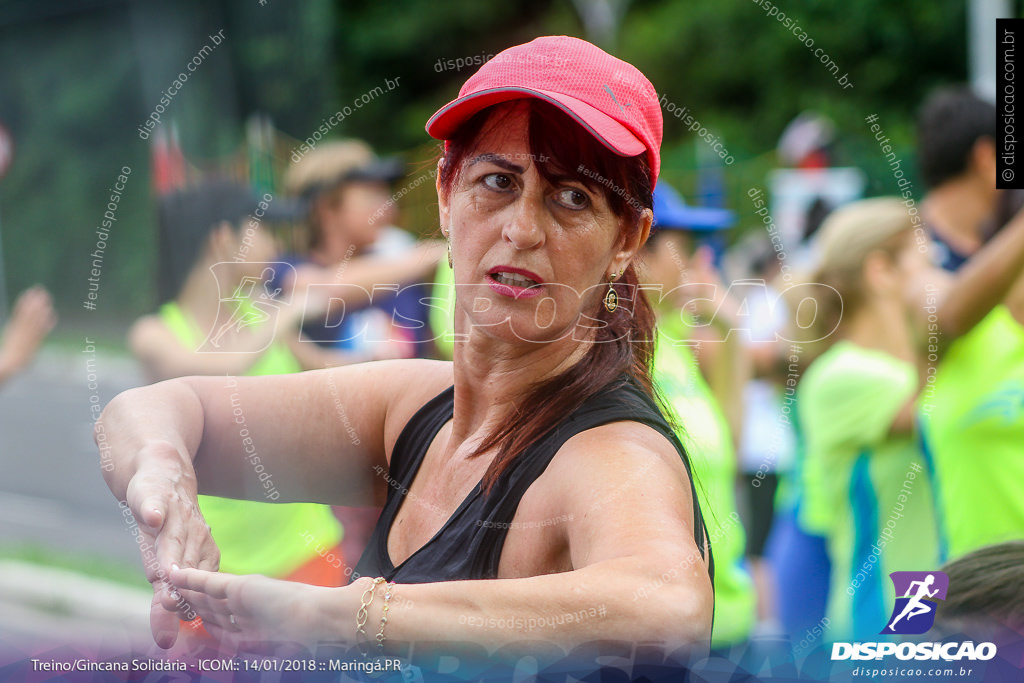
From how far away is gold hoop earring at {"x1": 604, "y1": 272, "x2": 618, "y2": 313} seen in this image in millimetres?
1084

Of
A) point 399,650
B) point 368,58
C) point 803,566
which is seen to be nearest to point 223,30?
point 399,650

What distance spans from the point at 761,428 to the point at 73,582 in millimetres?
2689

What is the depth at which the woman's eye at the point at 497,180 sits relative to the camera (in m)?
1.01

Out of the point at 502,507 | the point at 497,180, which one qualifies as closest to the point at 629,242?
the point at 497,180

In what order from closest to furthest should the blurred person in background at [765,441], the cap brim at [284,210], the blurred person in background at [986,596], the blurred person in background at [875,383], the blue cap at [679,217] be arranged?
the blurred person in background at [986,596], the cap brim at [284,210], the blurred person in background at [875,383], the blue cap at [679,217], the blurred person in background at [765,441]

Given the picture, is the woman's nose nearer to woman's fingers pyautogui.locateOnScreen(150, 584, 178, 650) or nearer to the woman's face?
the woman's face

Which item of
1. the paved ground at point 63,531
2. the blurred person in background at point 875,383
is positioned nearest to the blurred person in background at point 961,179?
the blurred person in background at point 875,383

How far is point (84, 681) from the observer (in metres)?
1.03

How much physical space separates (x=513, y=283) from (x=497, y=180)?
4.6 inches

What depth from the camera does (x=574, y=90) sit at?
97 cm

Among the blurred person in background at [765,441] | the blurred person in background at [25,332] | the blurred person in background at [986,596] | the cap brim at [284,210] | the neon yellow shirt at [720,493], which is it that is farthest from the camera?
the blurred person in background at [765,441]

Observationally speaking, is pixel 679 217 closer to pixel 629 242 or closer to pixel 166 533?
pixel 629 242

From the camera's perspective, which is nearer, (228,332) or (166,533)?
Result: (166,533)

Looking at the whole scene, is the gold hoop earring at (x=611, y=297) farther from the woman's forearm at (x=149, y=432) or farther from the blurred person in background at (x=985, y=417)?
the blurred person in background at (x=985, y=417)
